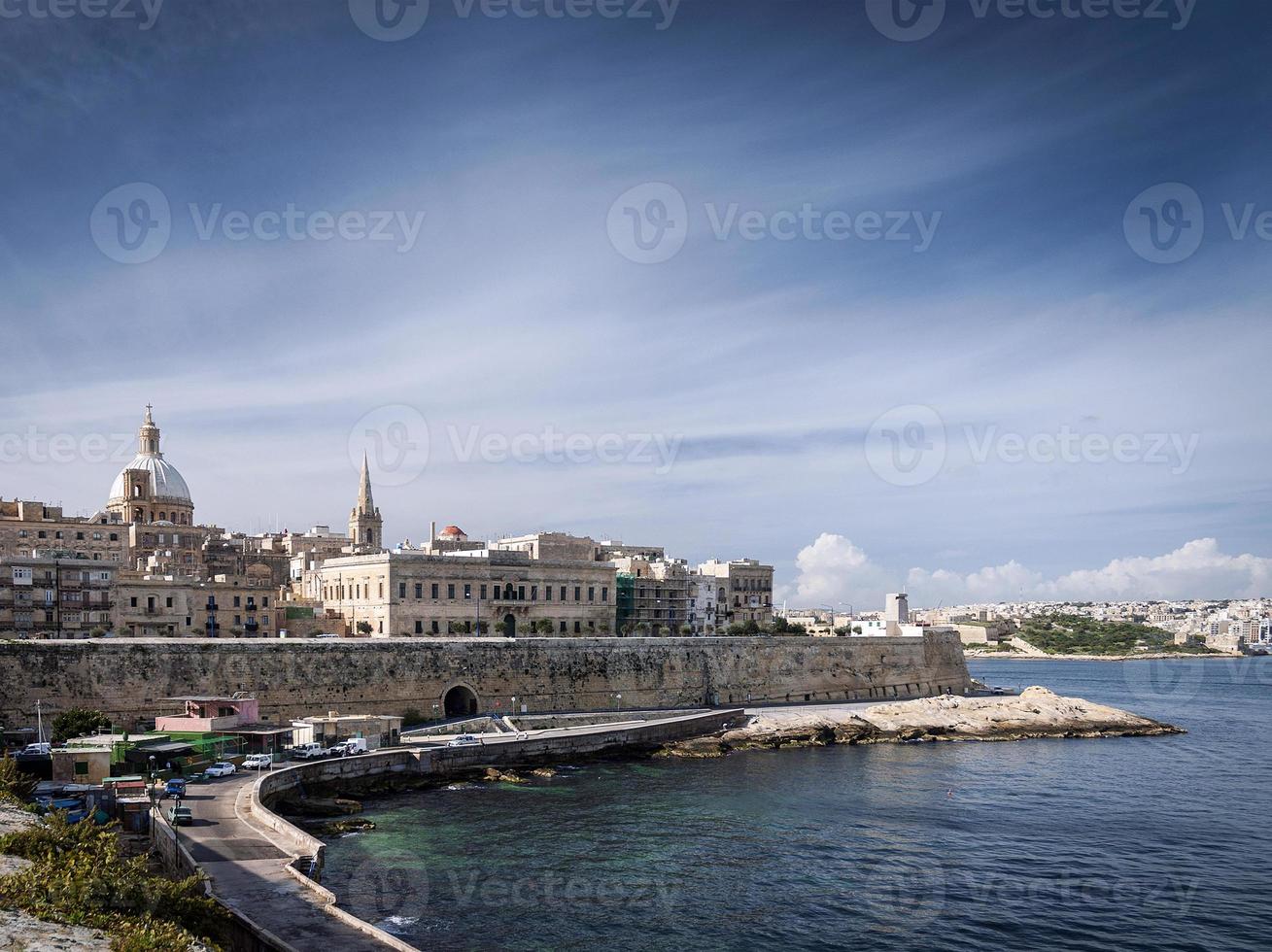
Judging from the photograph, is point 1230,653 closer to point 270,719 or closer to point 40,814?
point 270,719

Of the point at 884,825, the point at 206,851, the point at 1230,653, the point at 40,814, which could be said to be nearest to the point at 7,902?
the point at 40,814

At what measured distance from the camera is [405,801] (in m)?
38.4

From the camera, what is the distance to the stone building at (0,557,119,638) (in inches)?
2037

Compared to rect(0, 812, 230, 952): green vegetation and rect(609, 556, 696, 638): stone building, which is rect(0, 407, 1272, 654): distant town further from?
rect(0, 812, 230, 952): green vegetation

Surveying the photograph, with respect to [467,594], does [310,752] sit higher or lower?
lower

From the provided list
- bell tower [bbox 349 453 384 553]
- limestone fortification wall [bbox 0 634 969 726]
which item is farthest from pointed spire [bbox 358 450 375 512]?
limestone fortification wall [bbox 0 634 969 726]

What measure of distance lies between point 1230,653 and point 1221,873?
188 meters

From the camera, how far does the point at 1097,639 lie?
568ft

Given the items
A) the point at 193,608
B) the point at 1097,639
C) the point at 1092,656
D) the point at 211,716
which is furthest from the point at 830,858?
the point at 1097,639

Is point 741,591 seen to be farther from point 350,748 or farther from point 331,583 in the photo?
point 350,748

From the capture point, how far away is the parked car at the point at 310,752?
40.3 m

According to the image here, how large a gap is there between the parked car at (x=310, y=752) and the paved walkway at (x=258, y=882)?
8859 millimetres

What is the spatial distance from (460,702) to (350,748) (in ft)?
45.1

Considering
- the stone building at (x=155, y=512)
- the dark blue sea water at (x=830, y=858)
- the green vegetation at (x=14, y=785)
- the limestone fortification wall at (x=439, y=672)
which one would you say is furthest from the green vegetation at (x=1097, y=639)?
the green vegetation at (x=14, y=785)
